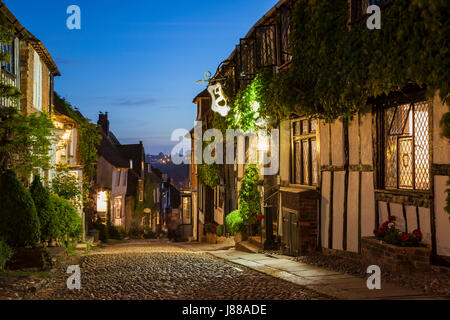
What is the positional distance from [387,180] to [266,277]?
2997mm

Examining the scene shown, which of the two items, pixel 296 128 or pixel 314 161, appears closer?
pixel 314 161

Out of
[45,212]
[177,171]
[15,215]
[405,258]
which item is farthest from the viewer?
[177,171]

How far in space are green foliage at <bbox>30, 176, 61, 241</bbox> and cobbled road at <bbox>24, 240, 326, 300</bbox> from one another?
172 cm

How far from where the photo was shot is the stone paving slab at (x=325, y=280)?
→ 684 cm

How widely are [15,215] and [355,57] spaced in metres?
Answer: 7.67

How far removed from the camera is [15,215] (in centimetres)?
1043

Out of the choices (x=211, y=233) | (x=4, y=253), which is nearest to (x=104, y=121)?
(x=211, y=233)

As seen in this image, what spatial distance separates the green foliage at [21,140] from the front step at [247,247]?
19.8ft

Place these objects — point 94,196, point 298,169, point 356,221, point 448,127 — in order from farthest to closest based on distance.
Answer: point 94,196 → point 298,169 → point 356,221 → point 448,127

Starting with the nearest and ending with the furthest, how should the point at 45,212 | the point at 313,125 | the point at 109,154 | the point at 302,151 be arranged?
the point at 313,125, the point at 45,212, the point at 302,151, the point at 109,154

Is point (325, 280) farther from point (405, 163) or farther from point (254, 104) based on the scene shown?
point (254, 104)

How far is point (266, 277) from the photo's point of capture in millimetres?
8977
